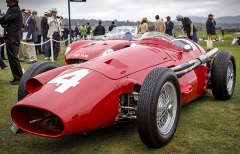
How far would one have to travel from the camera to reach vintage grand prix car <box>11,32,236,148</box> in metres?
2.96

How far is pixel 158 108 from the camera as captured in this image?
10.8ft

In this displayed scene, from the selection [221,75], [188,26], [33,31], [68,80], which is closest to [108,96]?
[68,80]

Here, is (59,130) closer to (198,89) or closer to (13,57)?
(198,89)

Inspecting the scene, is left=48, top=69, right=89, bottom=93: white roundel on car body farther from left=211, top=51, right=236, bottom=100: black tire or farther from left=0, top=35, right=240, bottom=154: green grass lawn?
left=211, top=51, right=236, bottom=100: black tire

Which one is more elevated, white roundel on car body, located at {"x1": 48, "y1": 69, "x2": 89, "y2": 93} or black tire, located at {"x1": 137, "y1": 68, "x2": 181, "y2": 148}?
white roundel on car body, located at {"x1": 48, "y1": 69, "x2": 89, "y2": 93}

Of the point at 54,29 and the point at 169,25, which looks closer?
the point at 54,29

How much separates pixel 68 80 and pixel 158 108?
1009 mm

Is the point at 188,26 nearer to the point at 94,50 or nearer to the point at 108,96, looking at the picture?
the point at 94,50

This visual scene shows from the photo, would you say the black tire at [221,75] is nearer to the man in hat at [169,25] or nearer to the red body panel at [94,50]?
the red body panel at [94,50]

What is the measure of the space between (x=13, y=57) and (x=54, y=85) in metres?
3.71

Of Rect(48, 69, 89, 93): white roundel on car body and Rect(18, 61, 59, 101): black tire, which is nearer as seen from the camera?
Rect(48, 69, 89, 93): white roundel on car body

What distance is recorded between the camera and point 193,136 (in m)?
3.55

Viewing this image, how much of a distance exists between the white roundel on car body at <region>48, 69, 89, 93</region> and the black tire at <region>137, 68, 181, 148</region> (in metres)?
0.71

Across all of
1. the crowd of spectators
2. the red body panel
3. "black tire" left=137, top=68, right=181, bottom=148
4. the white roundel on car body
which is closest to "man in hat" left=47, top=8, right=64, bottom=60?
the crowd of spectators
